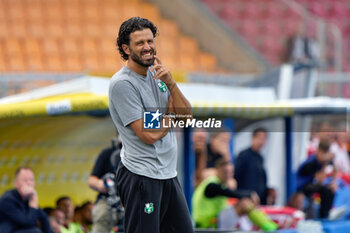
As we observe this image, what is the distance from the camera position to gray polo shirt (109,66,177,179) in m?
3.45

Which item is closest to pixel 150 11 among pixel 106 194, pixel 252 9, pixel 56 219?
pixel 252 9

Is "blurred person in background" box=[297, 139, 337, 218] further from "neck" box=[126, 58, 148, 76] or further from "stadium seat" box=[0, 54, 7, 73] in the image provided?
"stadium seat" box=[0, 54, 7, 73]

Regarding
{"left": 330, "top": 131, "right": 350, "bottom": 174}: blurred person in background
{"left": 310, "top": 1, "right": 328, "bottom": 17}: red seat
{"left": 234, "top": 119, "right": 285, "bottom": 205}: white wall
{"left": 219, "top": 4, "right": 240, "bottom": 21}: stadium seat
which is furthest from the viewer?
{"left": 310, "top": 1, "right": 328, "bottom": 17}: red seat

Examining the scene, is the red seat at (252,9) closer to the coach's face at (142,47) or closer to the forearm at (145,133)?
the coach's face at (142,47)

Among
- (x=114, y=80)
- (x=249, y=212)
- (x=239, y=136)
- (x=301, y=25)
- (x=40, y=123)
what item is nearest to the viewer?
(x=114, y=80)

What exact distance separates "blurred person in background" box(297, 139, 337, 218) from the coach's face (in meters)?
4.67

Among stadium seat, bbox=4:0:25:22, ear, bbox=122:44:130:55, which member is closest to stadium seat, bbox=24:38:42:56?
stadium seat, bbox=4:0:25:22

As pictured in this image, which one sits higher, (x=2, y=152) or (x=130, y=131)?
(x=130, y=131)

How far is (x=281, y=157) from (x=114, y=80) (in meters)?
5.63

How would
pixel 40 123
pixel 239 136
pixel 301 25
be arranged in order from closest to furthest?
pixel 40 123, pixel 239 136, pixel 301 25

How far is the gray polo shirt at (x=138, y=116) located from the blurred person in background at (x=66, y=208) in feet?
9.74

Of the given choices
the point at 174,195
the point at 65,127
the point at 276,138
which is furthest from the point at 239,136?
the point at 174,195

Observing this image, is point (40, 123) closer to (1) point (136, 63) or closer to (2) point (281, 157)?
(2) point (281, 157)

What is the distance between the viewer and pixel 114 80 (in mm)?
3488
